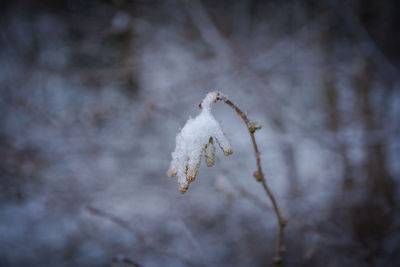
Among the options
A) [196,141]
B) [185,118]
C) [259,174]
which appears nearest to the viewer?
[196,141]

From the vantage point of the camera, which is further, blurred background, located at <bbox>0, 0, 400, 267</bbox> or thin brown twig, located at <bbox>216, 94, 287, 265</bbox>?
blurred background, located at <bbox>0, 0, 400, 267</bbox>

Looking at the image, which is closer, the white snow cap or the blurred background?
the white snow cap

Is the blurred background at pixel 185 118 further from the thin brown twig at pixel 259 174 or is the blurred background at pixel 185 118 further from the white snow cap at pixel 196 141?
the white snow cap at pixel 196 141

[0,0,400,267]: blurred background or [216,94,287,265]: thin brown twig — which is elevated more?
[0,0,400,267]: blurred background

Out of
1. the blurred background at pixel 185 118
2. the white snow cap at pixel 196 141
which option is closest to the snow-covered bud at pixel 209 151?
the white snow cap at pixel 196 141

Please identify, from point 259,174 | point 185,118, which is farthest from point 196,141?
point 185,118

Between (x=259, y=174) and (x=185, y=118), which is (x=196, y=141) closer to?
(x=259, y=174)

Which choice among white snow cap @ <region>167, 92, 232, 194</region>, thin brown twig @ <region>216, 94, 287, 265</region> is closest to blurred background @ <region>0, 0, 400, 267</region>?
thin brown twig @ <region>216, 94, 287, 265</region>

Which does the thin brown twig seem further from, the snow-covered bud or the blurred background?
the blurred background

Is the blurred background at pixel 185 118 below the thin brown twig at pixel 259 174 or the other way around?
the other way around
